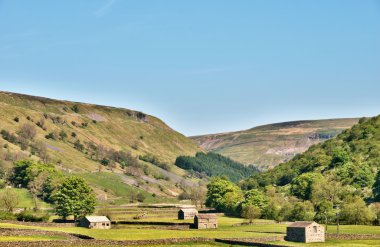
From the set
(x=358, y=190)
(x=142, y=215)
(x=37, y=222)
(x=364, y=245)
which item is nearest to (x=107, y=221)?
(x=37, y=222)

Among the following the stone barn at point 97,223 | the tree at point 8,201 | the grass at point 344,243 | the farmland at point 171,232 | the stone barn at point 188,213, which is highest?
the tree at point 8,201

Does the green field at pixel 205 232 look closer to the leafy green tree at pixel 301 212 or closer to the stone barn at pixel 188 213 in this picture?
the leafy green tree at pixel 301 212

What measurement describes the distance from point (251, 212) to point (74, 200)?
1602 inches

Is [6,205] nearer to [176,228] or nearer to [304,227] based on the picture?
[176,228]

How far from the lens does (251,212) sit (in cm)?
16950

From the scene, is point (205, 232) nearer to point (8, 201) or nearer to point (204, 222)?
point (204, 222)

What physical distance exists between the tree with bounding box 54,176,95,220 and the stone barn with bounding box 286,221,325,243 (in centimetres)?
6011

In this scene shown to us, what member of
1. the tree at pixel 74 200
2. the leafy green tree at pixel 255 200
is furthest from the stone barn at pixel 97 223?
the leafy green tree at pixel 255 200

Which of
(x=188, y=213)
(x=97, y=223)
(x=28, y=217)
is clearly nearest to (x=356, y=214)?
(x=188, y=213)

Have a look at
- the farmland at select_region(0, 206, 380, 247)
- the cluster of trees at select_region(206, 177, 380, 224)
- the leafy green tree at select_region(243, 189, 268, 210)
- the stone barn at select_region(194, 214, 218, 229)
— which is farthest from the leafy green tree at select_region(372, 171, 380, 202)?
the stone barn at select_region(194, 214, 218, 229)

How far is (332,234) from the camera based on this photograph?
128625 millimetres

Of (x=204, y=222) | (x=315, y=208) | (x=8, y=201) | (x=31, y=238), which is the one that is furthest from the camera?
(x=315, y=208)

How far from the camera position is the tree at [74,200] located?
545 feet

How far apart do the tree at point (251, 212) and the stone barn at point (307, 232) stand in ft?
138
